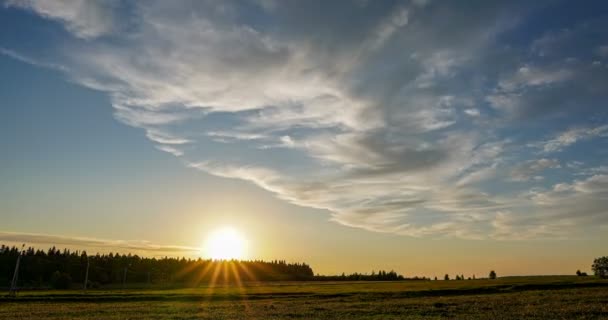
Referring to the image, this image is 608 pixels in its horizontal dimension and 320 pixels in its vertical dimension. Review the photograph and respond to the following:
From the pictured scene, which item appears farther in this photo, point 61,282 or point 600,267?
point 61,282

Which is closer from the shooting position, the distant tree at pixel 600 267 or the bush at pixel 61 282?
the distant tree at pixel 600 267

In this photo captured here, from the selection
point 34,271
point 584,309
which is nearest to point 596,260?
point 584,309

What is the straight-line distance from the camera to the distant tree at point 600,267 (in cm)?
10896

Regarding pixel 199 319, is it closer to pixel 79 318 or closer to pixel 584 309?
pixel 79 318

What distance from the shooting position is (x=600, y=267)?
111 m

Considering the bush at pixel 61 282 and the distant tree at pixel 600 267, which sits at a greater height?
the distant tree at pixel 600 267

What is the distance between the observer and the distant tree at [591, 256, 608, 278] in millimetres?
108956

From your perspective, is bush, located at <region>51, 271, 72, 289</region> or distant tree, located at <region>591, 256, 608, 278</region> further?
bush, located at <region>51, 271, 72, 289</region>

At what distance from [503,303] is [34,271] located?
195 m

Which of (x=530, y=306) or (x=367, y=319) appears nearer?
(x=367, y=319)

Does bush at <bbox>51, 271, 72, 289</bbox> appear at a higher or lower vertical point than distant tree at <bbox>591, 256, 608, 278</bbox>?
lower

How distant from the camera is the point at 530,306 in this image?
52156mm

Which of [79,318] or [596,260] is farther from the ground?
[596,260]

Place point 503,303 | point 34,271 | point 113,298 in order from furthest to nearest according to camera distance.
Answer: point 34,271, point 113,298, point 503,303
